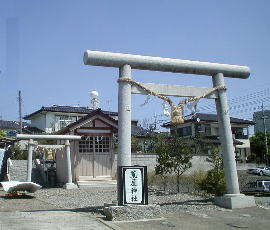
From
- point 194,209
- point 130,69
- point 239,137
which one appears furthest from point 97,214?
point 239,137

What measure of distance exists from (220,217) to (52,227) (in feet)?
14.4

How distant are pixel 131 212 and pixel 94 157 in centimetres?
1059

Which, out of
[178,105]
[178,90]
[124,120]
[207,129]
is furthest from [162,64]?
[207,129]

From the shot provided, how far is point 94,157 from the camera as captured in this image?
62.6 ft

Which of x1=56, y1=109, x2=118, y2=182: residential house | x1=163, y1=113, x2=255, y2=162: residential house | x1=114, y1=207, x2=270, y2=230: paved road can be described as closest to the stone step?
x1=56, y1=109, x2=118, y2=182: residential house

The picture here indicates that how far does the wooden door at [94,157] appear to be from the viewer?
18844 millimetres

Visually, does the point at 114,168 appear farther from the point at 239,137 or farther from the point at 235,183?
the point at 239,137

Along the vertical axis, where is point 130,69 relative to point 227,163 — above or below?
above

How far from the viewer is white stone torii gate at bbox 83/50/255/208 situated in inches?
381

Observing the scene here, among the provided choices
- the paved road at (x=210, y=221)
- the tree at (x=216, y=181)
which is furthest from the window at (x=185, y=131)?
the paved road at (x=210, y=221)

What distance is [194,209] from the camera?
33.5 ft

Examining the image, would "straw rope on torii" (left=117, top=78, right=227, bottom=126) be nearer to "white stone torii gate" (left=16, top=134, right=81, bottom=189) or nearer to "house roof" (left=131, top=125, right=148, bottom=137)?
"white stone torii gate" (left=16, top=134, right=81, bottom=189)

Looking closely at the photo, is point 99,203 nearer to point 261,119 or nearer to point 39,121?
point 39,121

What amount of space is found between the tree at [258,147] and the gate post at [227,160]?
43145 millimetres
